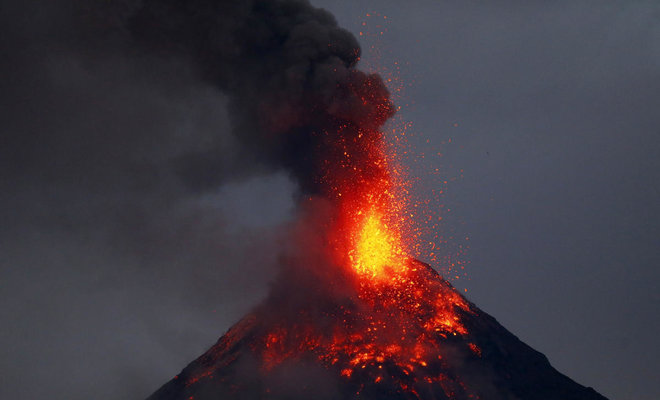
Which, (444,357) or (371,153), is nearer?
(444,357)

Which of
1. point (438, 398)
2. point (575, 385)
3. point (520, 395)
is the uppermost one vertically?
point (575, 385)

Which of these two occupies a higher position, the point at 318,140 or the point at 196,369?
the point at 318,140

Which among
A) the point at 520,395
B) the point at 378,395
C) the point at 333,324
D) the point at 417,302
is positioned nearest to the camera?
the point at 378,395

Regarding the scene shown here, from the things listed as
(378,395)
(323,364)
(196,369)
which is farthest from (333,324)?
(196,369)

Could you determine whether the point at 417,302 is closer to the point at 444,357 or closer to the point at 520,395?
the point at 444,357

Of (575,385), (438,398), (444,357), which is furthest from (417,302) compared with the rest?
(575,385)

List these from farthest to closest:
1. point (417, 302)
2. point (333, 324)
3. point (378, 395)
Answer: point (417, 302) < point (333, 324) < point (378, 395)

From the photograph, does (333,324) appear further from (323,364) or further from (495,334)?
(495,334)
